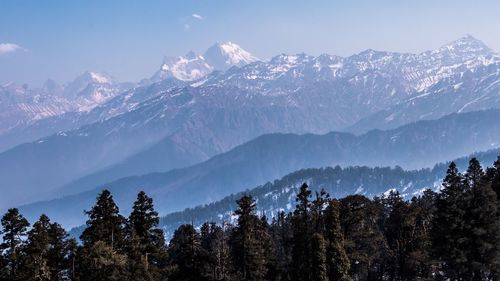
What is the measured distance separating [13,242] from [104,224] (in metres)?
10.4

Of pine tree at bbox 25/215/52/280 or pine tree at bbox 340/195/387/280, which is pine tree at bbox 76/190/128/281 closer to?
pine tree at bbox 25/215/52/280

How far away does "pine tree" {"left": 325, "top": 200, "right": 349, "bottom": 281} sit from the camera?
78.1m

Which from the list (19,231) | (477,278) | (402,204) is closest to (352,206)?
(402,204)

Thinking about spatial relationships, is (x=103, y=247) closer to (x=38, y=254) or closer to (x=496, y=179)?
(x=38, y=254)

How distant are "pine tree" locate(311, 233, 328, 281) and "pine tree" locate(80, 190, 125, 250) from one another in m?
23.2

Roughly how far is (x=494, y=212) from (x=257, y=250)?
3016cm

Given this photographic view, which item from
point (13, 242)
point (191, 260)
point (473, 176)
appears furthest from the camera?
point (191, 260)

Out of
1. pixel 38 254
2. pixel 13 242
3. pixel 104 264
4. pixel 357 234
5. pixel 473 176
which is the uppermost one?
pixel 473 176

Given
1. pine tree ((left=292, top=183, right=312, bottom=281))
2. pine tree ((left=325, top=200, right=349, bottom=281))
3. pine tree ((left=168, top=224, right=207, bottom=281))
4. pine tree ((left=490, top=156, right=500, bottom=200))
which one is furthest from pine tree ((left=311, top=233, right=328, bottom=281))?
pine tree ((left=490, top=156, right=500, bottom=200))

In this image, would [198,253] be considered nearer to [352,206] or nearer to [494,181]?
[352,206]

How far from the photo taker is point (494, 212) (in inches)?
3036

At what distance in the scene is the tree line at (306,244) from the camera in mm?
72125

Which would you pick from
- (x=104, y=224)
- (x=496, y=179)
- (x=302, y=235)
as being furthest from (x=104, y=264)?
(x=496, y=179)

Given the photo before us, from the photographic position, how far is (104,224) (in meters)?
77.2
